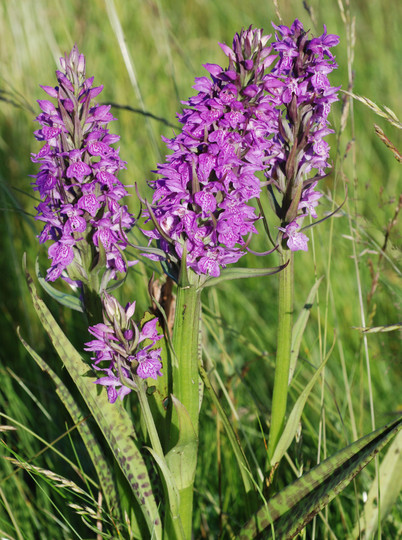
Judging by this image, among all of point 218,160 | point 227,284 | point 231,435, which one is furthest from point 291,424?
point 227,284

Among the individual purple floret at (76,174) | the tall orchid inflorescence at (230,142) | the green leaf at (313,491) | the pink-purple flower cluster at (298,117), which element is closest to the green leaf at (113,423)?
the individual purple floret at (76,174)

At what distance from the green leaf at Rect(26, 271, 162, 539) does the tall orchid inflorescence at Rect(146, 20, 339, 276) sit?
45cm

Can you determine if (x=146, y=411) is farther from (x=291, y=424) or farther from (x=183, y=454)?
(x=291, y=424)

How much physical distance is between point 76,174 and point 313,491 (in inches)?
45.6

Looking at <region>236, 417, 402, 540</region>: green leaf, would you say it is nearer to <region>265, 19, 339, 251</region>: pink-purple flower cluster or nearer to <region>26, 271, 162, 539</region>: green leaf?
<region>26, 271, 162, 539</region>: green leaf

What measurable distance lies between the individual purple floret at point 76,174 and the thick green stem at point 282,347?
1.85 feet

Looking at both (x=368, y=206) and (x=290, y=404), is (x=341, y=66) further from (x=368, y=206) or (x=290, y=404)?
(x=290, y=404)

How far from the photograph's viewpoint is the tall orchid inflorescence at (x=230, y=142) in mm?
1498

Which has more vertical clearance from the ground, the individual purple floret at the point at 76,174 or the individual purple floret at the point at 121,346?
the individual purple floret at the point at 76,174

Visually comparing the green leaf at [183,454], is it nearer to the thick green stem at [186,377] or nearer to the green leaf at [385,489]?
the thick green stem at [186,377]

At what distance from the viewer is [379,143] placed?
16.2 feet

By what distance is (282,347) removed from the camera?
190 cm

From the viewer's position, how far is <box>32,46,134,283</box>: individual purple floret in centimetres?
162

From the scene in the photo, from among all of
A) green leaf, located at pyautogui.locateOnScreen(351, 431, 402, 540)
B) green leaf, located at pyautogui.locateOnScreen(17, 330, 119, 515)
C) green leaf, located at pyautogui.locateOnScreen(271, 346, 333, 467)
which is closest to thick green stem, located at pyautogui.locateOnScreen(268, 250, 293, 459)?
green leaf, located at pyautogui.locateOnScreen(271, 346, 333, 467)
